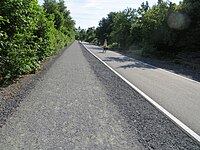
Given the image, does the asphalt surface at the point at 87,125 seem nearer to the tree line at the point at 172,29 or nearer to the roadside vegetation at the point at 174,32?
the roadside vegetation at the point at 174,32

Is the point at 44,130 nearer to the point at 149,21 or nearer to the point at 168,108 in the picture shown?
the point at 168,108

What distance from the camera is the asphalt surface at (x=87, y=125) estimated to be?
3.46 meters

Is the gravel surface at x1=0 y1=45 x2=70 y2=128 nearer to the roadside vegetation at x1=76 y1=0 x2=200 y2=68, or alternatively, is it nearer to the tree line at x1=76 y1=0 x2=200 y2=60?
the roadside vegetation at x1=76 y1=0 x2=200 y2=68

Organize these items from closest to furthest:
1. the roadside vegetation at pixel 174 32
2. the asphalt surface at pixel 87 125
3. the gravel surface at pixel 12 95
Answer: the asphalt surface at pixel 87 125 → the gravel surface at pixel 12 95 → the roadside vegetation at pixel 174 32

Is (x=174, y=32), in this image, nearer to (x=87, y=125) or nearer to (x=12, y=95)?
(x=12, y=95)

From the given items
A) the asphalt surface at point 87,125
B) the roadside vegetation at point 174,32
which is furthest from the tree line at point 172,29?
the asphalt surface at point 87,125

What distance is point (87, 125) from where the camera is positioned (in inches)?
163

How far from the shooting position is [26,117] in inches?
170

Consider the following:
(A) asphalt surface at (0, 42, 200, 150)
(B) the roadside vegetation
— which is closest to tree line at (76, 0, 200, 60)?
(B) the roadside vegetation

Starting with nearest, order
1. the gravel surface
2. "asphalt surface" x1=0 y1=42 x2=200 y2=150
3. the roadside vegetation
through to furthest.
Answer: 1. "asphalt surface" x1=0 y1=42 x2=200 y2=150
2. the gravel surface
3. the roadside vegetation

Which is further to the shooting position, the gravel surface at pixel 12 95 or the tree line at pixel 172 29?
the tree line at pixel 172 29

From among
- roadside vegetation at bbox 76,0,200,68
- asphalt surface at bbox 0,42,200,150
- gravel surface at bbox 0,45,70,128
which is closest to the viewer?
asphalt surface at bbox 0,42,200,150

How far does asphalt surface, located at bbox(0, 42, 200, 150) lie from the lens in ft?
11.3

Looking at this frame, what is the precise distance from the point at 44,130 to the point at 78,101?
6.36 ft
